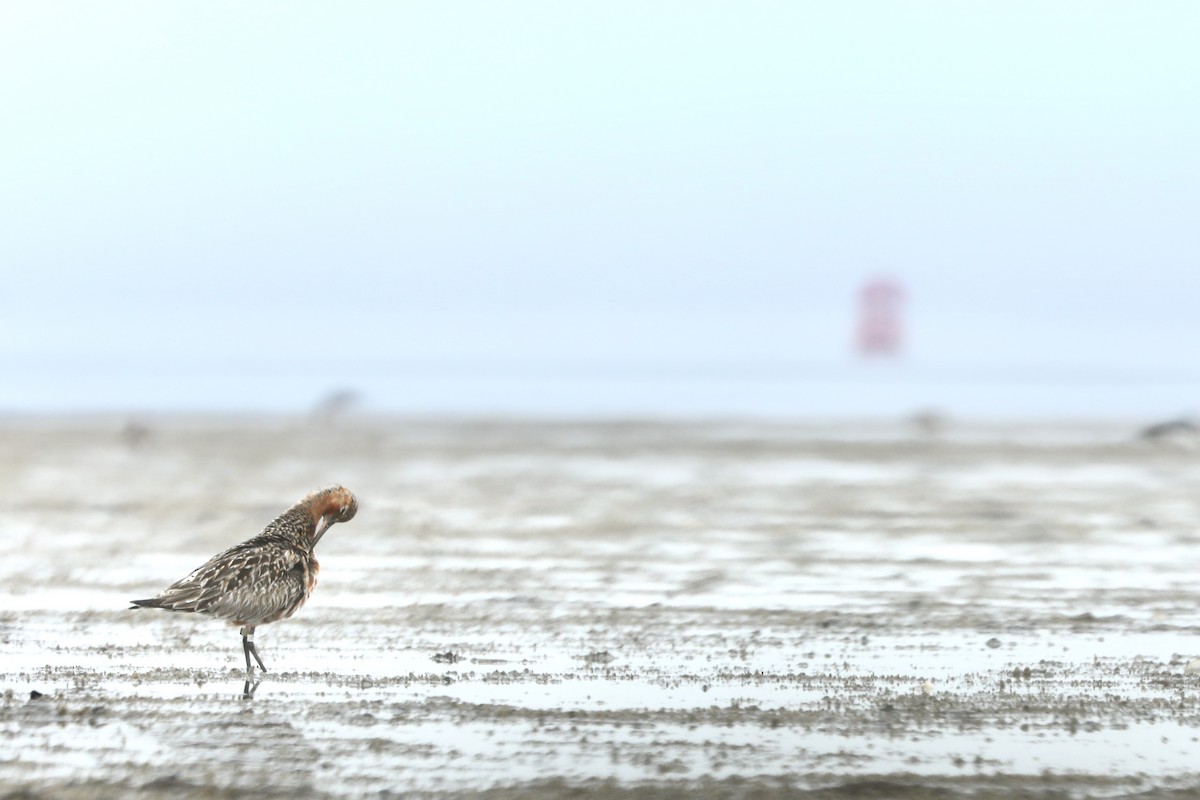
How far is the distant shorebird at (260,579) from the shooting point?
24.8 ft

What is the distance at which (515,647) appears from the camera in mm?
8320

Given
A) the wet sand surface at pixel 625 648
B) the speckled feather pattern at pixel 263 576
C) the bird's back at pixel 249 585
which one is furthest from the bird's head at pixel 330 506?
the wet sand surface at pixel 625 648

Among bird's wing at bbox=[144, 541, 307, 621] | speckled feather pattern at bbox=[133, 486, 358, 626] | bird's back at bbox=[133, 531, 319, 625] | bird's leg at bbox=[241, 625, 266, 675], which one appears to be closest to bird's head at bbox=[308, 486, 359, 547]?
speckled feather pattern at bbox=[133, 486, 358, 626]

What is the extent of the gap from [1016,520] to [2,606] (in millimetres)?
9272

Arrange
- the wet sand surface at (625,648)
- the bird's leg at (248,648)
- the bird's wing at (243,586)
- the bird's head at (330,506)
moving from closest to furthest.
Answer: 1. the wet sand surface at (625,648)
2. the bird's leg at (248,648)
3. the bird's wing at (243,586)
4. the bird's head at (330,506)

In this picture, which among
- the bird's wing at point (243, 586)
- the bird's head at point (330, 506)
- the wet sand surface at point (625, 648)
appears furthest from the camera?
the bird's head at point (330, 506)

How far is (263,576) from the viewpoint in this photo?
25.5ft

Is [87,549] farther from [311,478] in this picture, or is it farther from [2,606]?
[311,478]

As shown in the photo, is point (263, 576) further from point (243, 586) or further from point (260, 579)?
point (243, 586)

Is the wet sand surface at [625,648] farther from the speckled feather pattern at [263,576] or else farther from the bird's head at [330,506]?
the bird's head at [330,506]

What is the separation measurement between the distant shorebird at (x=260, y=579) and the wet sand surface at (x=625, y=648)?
0.28 meters

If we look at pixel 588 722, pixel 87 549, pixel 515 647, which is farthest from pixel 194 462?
pixel 588 722

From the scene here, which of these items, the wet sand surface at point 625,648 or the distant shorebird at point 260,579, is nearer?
the wet sand surface at point 625,648

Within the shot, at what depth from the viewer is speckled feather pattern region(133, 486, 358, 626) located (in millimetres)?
7566
